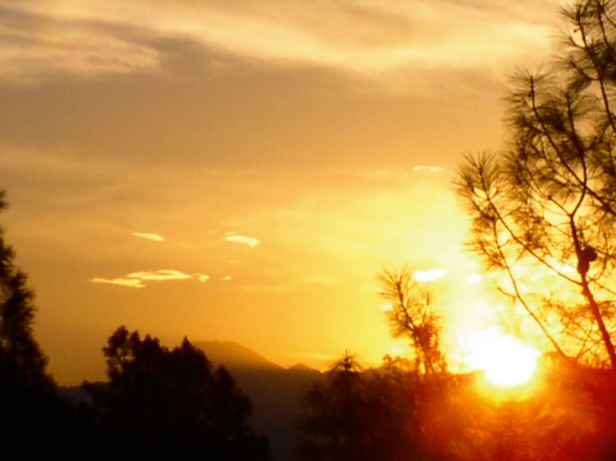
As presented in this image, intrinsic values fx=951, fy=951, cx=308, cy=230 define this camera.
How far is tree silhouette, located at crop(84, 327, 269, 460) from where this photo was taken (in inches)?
890

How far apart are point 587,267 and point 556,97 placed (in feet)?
10.0

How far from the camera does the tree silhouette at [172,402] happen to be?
74.2ft

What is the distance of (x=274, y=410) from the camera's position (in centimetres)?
13275

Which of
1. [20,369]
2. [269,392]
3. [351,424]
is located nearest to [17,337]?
[20,369]

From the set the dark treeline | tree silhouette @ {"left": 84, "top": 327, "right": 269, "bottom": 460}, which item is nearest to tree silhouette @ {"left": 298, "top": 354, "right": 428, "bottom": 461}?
the dark treeline

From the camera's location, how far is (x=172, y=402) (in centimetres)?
3259

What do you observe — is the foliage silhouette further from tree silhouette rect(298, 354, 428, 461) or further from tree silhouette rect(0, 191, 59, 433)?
tree silhouette rect(298, 354, 428, 461)

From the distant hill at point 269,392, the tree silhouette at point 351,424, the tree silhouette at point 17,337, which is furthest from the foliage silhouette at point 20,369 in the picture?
the distant hill at point 269,392

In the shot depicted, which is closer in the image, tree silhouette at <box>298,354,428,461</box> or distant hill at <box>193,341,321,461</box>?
tree silhouette at <box>298,354,428,461</box>

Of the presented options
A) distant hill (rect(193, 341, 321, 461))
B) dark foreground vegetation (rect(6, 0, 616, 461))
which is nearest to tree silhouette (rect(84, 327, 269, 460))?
dark foreground vegetation (rect(6, 0, 616, 461))

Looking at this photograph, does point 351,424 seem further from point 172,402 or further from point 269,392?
point 269,392

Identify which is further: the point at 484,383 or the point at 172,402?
the point at 172,402

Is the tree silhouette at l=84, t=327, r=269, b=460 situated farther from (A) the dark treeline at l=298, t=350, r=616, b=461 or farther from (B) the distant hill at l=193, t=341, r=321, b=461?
(B) the distant hill at l=193, t=341, r=321, b=461

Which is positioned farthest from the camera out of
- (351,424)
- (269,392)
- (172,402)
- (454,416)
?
(269,392)
